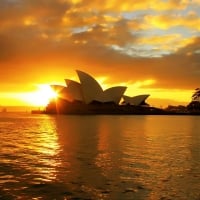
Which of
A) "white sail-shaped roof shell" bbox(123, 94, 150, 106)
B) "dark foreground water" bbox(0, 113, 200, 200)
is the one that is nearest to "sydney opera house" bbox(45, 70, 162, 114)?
"white sail-shaped roof shell" bbox(123, 94, 150, 106)

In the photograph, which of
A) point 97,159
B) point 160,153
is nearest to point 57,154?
point 97,159

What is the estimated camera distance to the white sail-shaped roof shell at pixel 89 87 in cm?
8444

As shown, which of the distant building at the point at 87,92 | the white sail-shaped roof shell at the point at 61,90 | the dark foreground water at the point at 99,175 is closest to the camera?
the dark foreground water at the point at 99,175

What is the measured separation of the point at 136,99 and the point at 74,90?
2517cm

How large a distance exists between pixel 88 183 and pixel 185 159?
6334 mm

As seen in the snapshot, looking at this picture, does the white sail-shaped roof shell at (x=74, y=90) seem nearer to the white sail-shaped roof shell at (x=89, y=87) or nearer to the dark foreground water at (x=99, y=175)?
the white sail-shaped roof shell at (x=89, y=87)

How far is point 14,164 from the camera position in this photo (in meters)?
13.6

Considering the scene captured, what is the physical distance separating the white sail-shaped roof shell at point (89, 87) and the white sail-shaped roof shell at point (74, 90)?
1.24 metres

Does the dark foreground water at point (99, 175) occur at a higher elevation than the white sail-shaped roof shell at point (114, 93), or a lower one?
lower

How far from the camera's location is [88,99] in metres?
94.2

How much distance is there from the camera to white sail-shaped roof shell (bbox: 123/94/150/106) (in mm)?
110000

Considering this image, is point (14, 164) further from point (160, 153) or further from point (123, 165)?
point (160, 153)

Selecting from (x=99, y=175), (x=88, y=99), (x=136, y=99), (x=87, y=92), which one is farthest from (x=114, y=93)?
(x=99, y=175)

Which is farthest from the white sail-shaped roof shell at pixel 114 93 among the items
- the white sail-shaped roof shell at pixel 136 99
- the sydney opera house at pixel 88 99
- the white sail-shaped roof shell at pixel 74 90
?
the white sail-shaped roof shell at pixel 136 99
